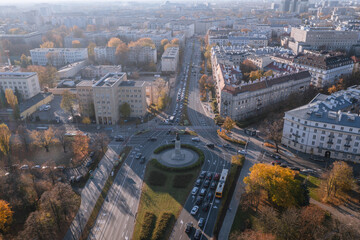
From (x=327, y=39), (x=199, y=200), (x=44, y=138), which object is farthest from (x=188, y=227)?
(x=327, y=39)

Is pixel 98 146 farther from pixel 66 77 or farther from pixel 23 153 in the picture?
pixel 66 77

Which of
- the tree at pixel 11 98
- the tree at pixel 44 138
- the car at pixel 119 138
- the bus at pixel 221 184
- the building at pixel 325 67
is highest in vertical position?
the building at pixel 325 67

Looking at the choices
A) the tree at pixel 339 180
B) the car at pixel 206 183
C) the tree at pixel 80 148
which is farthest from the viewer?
the tree at pixel 80 148

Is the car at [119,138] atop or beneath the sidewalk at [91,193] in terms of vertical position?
atop

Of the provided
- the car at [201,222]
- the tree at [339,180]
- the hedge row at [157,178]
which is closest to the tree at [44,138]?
the hedge row at [157,178]

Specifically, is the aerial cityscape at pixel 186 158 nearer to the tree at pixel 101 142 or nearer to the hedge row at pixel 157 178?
the hedge row at pixel 157 178

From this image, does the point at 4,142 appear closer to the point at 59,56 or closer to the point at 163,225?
the point at 163,225

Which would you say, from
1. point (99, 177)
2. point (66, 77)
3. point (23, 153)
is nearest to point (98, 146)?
point (99, 177)
